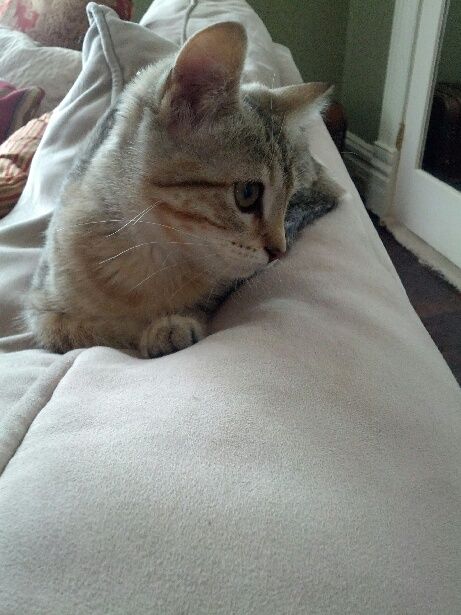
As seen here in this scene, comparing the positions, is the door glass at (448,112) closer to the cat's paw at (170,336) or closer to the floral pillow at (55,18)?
the floral pillow at (55,18)

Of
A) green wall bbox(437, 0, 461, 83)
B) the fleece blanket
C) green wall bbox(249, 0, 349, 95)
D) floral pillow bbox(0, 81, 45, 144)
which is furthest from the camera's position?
green wall bbox(249, 0, 349, 95)

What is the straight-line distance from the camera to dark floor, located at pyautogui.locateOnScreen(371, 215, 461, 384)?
1630 millimetres

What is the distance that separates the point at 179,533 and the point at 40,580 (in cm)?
9

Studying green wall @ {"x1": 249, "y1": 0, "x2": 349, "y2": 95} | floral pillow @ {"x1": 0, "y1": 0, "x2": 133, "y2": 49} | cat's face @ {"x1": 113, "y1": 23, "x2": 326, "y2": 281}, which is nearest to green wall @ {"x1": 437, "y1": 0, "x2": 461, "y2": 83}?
green wall @ {"x1": 249, "y1": 0, "x2": 349, "y2": 95}

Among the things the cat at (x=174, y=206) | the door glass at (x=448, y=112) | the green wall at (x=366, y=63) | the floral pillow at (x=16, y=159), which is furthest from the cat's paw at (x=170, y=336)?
the green wall at (x=366, y=63)

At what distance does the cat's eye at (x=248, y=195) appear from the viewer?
0.75 meters

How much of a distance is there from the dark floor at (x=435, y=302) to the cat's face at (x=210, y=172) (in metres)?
0.98

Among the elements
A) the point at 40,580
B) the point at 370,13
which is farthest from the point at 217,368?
the point at 370,13

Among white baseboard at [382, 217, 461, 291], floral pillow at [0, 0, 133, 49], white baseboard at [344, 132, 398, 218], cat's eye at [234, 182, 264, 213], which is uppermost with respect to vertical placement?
floral pillow at [0, 0, 133, 49]

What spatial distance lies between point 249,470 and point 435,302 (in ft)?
5.20

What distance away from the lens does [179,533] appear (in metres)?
0.36

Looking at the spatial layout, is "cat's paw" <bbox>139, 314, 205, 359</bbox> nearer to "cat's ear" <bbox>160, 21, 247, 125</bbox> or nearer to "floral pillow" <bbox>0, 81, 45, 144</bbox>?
"cat's ear" <bbox>160, 21, 247, 125</bbox>

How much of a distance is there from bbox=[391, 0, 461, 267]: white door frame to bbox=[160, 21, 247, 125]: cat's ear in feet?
5.02

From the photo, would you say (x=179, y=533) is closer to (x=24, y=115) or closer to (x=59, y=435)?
(x=59, y=435)
